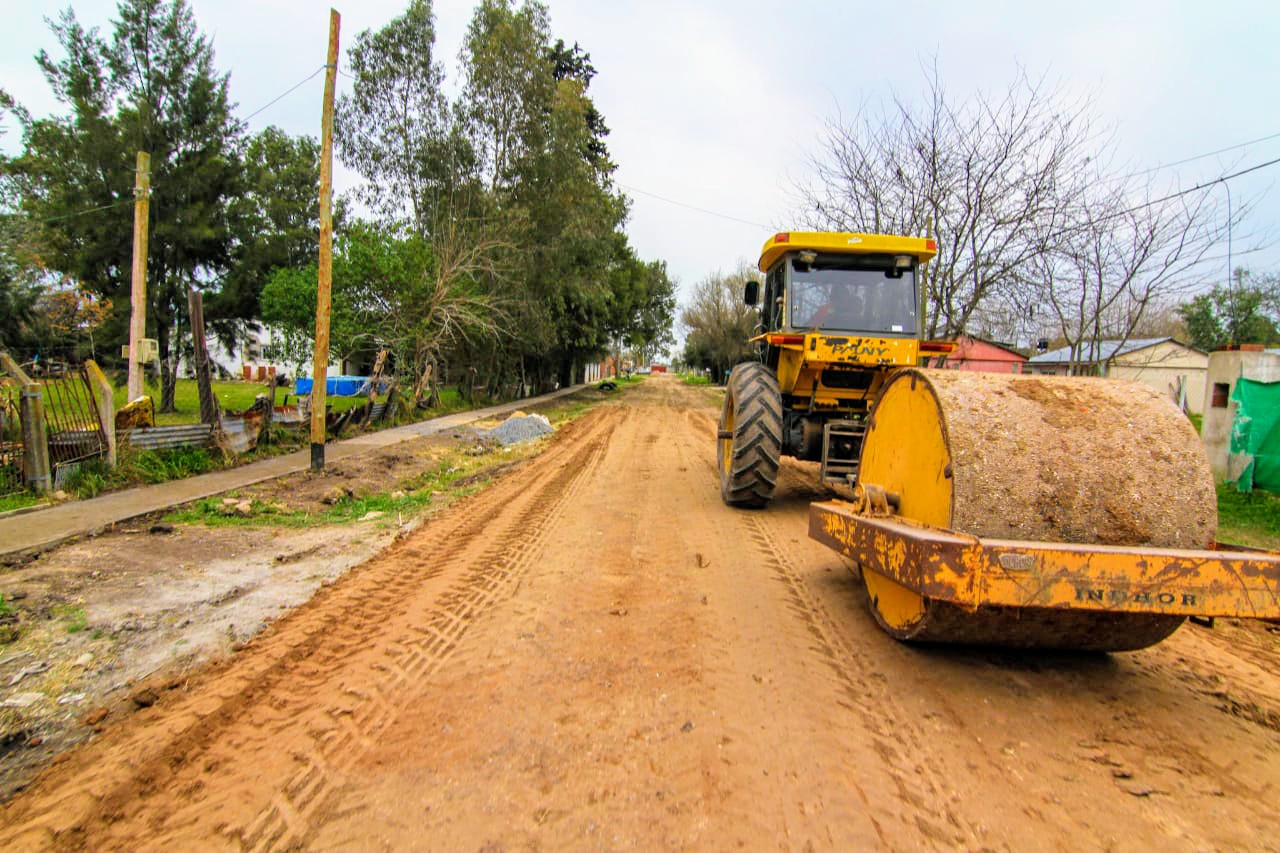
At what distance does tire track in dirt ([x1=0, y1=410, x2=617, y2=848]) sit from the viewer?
244 cm

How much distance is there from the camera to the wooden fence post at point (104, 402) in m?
8.11

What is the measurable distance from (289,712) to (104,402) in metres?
7.28

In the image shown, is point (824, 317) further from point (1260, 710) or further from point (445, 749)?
point (445, 749)

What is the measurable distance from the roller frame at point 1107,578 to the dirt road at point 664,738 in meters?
0.66

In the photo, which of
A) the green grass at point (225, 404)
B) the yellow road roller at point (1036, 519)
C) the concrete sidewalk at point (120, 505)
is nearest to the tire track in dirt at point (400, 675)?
the yellow road roller at point (1036, 519)

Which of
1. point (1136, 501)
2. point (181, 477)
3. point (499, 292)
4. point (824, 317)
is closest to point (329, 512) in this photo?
point (181, 477)

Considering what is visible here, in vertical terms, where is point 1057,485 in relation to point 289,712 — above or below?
above

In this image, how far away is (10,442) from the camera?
7625 mm

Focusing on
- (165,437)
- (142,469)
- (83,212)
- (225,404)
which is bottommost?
(142,469)

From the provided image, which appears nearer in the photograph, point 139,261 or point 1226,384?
point 1226,384

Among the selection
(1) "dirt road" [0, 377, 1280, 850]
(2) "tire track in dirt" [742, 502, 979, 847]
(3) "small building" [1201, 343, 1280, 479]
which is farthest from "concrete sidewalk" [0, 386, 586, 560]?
(3) "small building" [1201, 343, 1280, 479]

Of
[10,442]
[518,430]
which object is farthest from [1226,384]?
[10,442]

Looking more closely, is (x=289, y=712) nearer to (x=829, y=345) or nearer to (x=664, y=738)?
(x=664, y=738)

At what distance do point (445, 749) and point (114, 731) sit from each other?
1619mm
